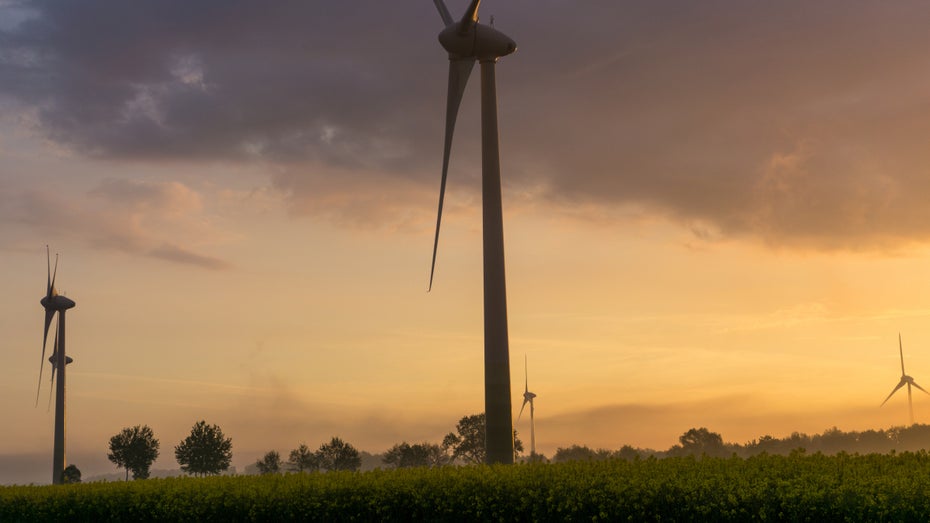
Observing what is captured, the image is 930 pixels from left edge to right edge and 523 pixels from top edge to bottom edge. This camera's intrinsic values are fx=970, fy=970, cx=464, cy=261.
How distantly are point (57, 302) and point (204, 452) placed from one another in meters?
35.6

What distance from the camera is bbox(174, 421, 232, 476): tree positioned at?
113 metres

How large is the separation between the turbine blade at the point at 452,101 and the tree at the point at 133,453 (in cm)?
9753

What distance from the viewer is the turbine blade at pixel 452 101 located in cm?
3222

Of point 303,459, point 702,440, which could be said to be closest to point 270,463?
point 303,459

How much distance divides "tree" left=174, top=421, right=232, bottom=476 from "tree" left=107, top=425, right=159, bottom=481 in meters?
7.89

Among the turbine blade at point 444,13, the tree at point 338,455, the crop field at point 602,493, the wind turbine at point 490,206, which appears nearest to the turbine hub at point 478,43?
the wind turbine at point 490,206

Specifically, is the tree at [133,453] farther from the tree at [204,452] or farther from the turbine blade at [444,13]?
the turbine blade at [444,13]

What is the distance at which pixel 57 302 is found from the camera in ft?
276

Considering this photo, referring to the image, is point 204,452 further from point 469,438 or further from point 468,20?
point 468,20

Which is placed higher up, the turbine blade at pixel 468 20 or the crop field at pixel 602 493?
the turbine blade at pixel 468 20

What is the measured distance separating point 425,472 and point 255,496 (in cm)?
502

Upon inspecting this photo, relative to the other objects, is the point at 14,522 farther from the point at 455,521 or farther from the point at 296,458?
the point at 296,458

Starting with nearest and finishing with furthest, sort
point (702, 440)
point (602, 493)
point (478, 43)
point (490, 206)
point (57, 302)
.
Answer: point (602, 493)
point (490, 206)
point (478, 43)
point (57, 302)
point (702, 440)

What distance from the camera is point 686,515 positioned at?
18.0m
